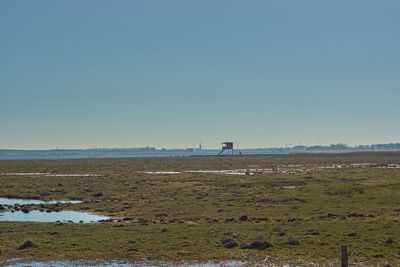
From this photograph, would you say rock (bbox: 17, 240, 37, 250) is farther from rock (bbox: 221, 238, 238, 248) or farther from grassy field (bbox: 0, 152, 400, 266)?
rock (bbox: 221, 238, 238, 248)

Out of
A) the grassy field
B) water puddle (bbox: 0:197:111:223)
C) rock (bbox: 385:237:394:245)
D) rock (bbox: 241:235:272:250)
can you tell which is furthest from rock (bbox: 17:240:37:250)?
rock (bbox: 385:237:394:245)

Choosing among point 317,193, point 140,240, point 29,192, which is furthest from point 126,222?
point 29,192

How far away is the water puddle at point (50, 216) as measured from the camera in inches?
1404

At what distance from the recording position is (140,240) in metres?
26.3

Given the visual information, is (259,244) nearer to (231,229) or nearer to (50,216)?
(231,229)

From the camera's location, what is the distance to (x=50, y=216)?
38031 mm

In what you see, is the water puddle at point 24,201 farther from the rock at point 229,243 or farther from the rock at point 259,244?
the rock at point 259,244

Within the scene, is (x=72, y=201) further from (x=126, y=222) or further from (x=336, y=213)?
(x=336, y=213)

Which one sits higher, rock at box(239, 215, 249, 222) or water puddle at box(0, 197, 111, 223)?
rock at box(239, 215, 249, 222)

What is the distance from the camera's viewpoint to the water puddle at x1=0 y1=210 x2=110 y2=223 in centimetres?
3566

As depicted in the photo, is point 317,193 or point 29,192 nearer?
point 317,193

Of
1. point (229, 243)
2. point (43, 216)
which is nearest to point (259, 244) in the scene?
point (229, 243)

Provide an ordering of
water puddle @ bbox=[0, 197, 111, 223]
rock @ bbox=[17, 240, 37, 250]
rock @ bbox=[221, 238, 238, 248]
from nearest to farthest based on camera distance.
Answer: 1. rock @ bbox=[221, 238, 238, 248]
2. rock @ bbox=[17, 240, 37, 250]
3. water puddle @ bbox=[0, 197, 111, 223]

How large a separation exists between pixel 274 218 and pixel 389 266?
45.9 feet
